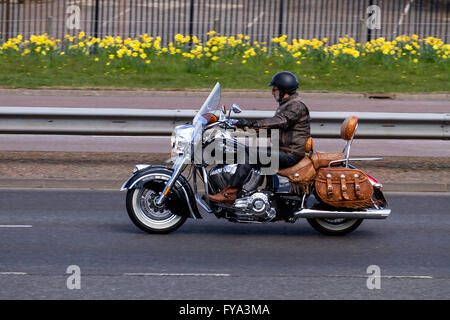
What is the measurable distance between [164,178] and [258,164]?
2.94 feet

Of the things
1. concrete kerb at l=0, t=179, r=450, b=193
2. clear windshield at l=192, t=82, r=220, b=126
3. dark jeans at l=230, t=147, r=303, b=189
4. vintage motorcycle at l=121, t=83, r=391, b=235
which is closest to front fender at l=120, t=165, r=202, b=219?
vintage motorcycle at l=121, t=83, r=391, b=235

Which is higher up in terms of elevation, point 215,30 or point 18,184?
point 215,30

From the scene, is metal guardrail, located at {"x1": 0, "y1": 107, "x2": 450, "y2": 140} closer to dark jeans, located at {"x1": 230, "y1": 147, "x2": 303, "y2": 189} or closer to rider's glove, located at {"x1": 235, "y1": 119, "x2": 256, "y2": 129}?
dark jeans, located at {"x1": 230, "y1": 147, "x2": 303, "y2": 189}

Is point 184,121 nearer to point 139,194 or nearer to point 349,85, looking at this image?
point 139,194

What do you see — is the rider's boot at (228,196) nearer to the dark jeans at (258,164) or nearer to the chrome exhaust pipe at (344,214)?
the dark jeans at (258,164)

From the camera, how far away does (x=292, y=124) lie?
8273mm

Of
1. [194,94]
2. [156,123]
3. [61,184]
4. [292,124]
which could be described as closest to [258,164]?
[292,124]

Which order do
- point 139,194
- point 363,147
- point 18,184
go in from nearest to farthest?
point 139,194
point 18,184
point 363,147

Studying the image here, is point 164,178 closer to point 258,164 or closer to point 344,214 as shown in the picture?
point 258,164

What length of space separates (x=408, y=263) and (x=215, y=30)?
49.3 ft

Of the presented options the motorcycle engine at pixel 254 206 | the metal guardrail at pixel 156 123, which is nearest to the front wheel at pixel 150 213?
the motorcycle engine at pixel 254 206

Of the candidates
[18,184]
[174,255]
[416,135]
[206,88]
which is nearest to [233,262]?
[174,255]

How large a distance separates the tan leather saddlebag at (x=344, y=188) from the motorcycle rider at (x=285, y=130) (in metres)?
0.34

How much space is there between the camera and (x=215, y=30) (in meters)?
21.8
